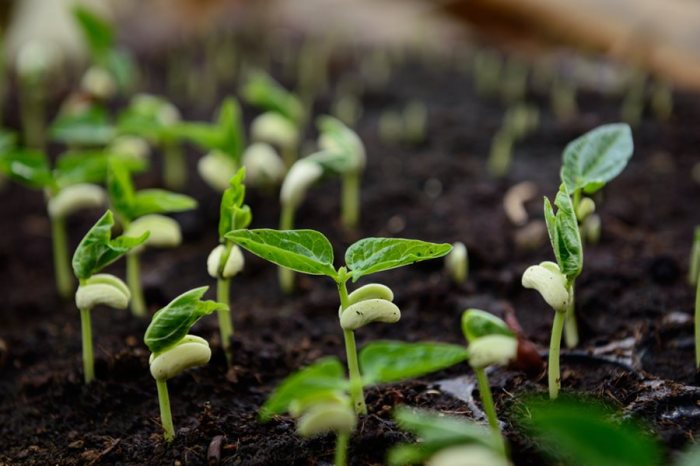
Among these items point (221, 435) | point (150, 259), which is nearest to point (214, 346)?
point (221, 435)

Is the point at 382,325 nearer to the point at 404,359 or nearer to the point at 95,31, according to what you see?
the point at 404,359

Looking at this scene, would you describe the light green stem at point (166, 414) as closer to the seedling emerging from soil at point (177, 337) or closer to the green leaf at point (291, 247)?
the seedling emerging from soil at point (177, 337)

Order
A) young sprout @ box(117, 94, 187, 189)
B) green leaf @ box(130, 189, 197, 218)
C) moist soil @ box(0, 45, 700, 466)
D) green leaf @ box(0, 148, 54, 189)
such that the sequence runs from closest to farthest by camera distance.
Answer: moist soil @ box(0, 45, 700, 466) < green leaf @ box(130, 189, 197, 218) < green leaf @ box(0, 148, 54, 189) < young sprout @ box(117, 94, 187, 189)

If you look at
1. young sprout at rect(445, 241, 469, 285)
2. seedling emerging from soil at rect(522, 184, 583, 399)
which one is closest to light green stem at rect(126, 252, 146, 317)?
young sprout at rect(445, 241, 469, 285)

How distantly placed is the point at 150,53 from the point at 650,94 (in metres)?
1.52

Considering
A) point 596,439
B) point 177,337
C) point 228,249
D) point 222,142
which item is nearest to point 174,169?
point 222,142

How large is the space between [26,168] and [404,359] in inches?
27.3

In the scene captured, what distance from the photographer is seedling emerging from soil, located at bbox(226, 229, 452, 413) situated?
744 mm

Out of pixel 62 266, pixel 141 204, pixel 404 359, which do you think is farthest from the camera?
pixel 62 266

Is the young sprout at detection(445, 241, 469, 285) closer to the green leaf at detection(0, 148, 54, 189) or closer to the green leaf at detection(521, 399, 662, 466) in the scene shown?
the green leaf at detection(0, 148, 54, 189)

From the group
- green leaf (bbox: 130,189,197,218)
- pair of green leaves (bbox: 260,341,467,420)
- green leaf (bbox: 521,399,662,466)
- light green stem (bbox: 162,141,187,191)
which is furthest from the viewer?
light green stem (bbox: 162,141,187,191)

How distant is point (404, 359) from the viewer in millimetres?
625

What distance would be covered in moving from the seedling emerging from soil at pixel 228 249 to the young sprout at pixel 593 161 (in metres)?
0.35

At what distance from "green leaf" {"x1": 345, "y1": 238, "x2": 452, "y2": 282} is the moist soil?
6.7 inches
